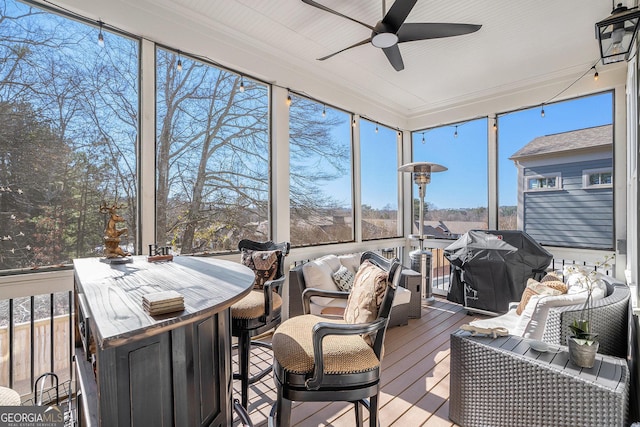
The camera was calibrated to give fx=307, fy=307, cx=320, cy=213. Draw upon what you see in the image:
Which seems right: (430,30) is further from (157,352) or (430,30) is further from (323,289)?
(157,352)

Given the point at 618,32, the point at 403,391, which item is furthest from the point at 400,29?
the point at 403,391

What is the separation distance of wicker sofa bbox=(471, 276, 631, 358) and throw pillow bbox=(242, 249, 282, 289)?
1.94m

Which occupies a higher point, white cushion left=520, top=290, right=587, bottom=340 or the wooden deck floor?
white cushion left=520, top=290, right=587, bottom=340

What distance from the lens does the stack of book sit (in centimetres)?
98

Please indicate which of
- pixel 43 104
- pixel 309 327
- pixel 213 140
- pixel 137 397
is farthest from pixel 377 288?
pixel 43 104

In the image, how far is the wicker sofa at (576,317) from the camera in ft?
6.50

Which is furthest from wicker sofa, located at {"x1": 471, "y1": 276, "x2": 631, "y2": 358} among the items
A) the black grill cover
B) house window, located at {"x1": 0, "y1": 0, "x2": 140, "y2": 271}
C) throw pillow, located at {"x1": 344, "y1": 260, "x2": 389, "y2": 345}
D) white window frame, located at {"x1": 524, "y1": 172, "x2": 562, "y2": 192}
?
house window, located at {"x1": 0, "y1": 0, "x2": 140, "y2": 271}

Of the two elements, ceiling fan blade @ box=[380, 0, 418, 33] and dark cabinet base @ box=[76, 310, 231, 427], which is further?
ceiling fan blade @ box=[380, 0, 418, 33]

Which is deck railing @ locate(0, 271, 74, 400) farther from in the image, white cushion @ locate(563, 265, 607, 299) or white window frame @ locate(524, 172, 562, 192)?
white window frame @ locate(524, 172, 562, 192)

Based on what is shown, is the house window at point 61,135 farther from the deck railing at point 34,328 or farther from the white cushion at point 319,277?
the white cushion at point 319,277

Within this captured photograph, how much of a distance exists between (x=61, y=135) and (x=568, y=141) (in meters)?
5.95

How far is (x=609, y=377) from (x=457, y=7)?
3.17 meters

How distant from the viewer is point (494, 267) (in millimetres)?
4004

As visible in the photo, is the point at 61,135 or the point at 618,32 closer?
the point at 618,32
